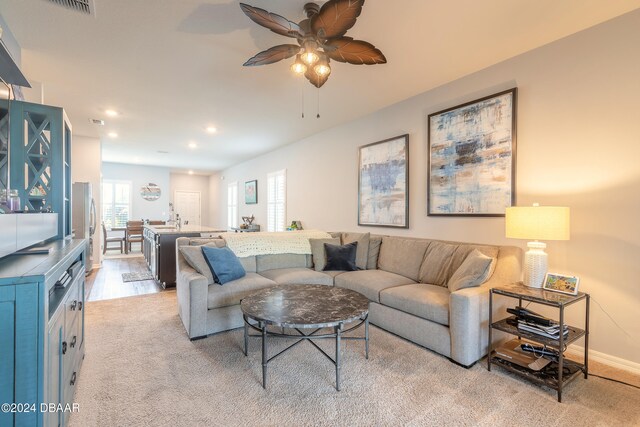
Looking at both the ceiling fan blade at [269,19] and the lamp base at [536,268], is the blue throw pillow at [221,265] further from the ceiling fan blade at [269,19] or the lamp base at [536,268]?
the lamp base at [536,268]

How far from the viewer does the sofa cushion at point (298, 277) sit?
11.1ft

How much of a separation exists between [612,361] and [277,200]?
5.85m

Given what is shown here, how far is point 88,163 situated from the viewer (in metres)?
A: 6.11

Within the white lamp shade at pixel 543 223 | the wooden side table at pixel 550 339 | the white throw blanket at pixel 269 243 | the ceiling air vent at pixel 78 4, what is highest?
the ceiling air vent at pixel 78 4

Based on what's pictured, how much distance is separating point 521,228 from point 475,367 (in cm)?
115

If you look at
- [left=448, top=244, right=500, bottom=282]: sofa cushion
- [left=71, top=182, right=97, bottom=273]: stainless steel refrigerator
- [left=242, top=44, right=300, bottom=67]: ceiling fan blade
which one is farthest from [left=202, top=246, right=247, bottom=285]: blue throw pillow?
[left=71, top=182, right=97, bottom=273]: stainless steel refrigerator

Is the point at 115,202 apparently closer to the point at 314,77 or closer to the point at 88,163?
the point at 88,163

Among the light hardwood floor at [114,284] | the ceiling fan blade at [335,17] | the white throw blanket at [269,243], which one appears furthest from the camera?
the light hardwood floor at [114,284]

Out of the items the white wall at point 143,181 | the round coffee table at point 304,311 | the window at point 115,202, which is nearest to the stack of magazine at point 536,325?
the round coffee table at point 304,311

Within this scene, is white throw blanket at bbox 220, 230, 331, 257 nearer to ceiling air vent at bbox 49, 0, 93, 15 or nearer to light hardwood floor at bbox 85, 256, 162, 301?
light hardwood floor at bbox 85, 256, 162, 301

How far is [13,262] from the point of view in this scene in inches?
52.4

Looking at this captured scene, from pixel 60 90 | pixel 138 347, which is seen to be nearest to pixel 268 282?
pixel 138 347

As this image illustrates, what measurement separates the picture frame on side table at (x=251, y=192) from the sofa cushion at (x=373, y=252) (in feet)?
15.1

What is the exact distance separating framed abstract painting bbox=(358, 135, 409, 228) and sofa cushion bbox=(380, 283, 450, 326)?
1179mm
